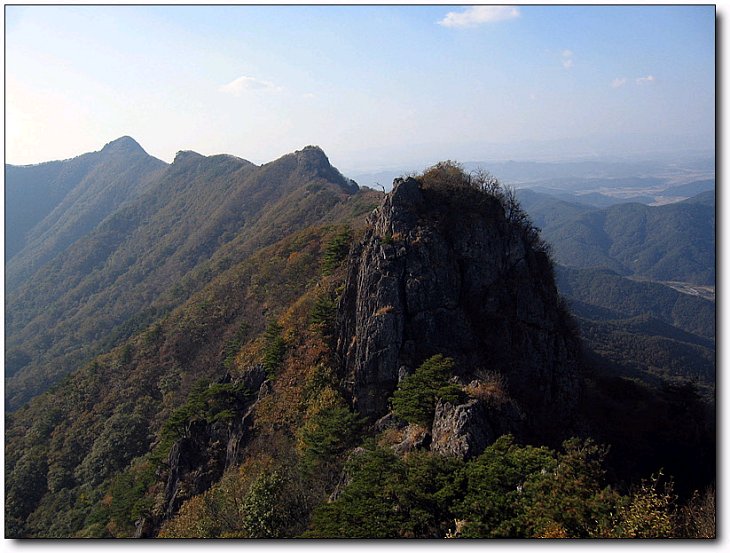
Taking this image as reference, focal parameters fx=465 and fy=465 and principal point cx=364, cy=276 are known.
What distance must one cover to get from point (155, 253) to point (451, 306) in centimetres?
10767

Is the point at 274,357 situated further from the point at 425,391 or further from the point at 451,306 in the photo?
the point at 425,391

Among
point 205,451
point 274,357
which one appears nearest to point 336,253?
point 274,357

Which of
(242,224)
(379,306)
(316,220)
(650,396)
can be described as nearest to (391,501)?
(379,306)

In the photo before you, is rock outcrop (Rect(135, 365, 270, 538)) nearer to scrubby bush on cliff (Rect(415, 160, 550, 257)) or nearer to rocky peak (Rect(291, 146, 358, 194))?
scrubby bush on cliff (Rect(415, 160, 550, 257))

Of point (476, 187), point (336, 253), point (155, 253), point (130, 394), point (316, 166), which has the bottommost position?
point (130, 394)

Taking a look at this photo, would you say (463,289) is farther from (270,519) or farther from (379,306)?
(270,519)

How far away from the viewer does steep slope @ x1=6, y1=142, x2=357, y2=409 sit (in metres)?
78.9

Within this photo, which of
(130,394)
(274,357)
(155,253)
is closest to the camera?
(274,357)

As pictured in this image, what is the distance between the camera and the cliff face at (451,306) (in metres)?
20.7

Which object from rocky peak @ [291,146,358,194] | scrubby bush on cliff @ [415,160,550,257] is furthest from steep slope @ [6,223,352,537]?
rocky peak @ [291,146,358,194]

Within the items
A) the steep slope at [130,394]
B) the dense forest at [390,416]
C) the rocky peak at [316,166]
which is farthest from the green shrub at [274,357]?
the rocky peak at [316,166]

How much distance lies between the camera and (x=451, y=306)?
69.5 feet

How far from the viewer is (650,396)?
1014 inches

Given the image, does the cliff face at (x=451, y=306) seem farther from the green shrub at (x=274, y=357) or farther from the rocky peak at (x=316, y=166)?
the rocky peak at (x=316, y=166)
